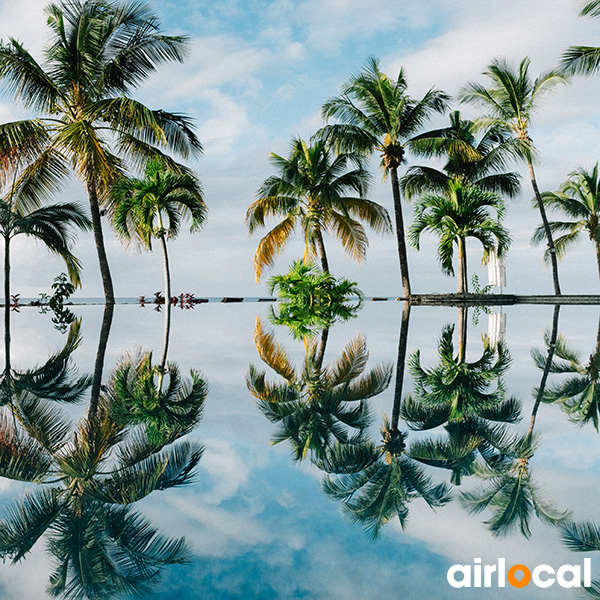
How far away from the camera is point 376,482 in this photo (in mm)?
2223

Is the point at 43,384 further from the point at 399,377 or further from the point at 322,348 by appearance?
the point at 322,348

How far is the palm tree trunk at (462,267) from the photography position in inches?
813

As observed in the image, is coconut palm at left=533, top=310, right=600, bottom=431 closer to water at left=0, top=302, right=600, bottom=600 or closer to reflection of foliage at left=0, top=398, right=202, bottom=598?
water at left=0, top=302, right=600, bottom=600

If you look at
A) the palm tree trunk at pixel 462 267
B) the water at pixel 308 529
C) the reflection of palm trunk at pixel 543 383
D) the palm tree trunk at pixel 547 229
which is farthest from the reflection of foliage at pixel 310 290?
the water at pixel 308 529

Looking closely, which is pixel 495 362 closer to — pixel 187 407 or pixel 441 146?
pixel 187 407

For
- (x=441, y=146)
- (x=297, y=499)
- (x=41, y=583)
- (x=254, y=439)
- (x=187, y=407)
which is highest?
(x=441, y=146)

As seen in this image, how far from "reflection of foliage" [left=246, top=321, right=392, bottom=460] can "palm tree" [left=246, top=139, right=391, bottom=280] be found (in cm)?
1392

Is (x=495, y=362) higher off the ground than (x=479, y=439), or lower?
higher

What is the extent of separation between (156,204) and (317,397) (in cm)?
1280

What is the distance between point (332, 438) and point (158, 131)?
39.8 ft

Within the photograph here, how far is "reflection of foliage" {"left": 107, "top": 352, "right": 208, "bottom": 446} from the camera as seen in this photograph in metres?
3.19

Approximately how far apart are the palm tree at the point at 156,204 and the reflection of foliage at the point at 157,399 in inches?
425

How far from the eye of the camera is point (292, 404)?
3.70 meters

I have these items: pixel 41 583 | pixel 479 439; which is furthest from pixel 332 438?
pixel 41 583
